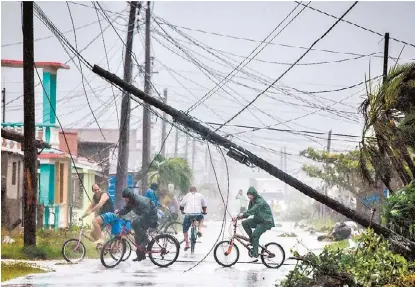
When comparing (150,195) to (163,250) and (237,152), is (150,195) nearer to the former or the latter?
(163,250)

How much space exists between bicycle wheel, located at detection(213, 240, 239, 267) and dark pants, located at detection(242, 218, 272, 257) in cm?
23

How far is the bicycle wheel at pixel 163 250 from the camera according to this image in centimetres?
1261

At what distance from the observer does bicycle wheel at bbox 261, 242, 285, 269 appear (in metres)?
12.6

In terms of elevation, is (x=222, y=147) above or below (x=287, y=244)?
above

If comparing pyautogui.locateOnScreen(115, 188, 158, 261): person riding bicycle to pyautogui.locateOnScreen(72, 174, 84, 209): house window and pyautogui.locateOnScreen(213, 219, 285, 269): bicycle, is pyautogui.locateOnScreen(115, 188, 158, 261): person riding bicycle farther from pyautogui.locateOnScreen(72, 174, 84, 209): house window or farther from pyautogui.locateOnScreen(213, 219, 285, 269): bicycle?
pyautogui.locateOnScreen(213, 219, 285, 269): bicycle

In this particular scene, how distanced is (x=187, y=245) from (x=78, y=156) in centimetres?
283

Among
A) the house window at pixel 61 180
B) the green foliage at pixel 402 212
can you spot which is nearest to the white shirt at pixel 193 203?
the house window at pixel 61 180

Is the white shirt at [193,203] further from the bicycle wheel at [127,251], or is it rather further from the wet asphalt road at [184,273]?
the bicycle wheel at [127,251]

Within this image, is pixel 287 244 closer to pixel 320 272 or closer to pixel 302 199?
pixel 302 199

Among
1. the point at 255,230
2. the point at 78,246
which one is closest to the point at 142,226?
the point at 78,246

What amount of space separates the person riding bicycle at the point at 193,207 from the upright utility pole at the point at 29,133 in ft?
7.30

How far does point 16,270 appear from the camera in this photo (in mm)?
11273

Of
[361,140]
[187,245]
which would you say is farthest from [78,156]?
[361,140]

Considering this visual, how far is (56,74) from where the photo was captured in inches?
Answer: 432
